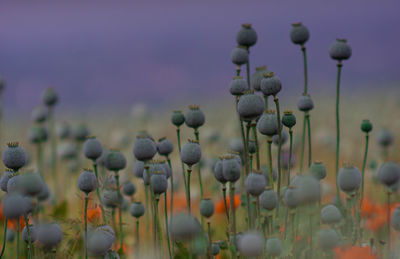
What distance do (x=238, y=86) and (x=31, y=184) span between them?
0.78 m

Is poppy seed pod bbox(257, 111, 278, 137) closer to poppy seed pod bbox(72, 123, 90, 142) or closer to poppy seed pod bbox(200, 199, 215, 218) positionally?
poppy seed pod bbox(200, 199, 215, 218)

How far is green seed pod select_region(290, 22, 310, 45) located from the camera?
1.93 m

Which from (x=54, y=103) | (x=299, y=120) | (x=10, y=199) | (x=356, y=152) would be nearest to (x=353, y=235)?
(x=10, y=199)

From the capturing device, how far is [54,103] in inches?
113

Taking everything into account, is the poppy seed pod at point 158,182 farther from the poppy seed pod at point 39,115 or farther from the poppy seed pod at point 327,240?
the poppy seed pod at point 39,115

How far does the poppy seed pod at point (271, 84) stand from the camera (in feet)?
5.19

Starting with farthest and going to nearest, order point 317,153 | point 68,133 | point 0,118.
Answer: point 317,153, point 68,133, point 0,118

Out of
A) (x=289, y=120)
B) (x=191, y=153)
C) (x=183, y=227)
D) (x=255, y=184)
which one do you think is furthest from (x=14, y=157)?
(x=289, y=120)

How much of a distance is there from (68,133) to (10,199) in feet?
6.80

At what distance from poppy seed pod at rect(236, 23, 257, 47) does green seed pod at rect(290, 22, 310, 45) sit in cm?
17

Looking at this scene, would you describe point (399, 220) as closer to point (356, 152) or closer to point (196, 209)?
point (196, 209)

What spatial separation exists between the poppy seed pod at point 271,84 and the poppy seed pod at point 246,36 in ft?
1.11

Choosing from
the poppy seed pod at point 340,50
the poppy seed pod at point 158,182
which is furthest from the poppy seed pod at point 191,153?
the poppy seed pod at point 340,50

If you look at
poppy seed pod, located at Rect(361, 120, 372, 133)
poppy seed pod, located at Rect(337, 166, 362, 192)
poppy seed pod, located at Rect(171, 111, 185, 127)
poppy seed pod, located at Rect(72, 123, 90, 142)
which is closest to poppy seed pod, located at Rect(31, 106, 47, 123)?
poppy seed pod, located at Rect(72, 123, 90, 142)
